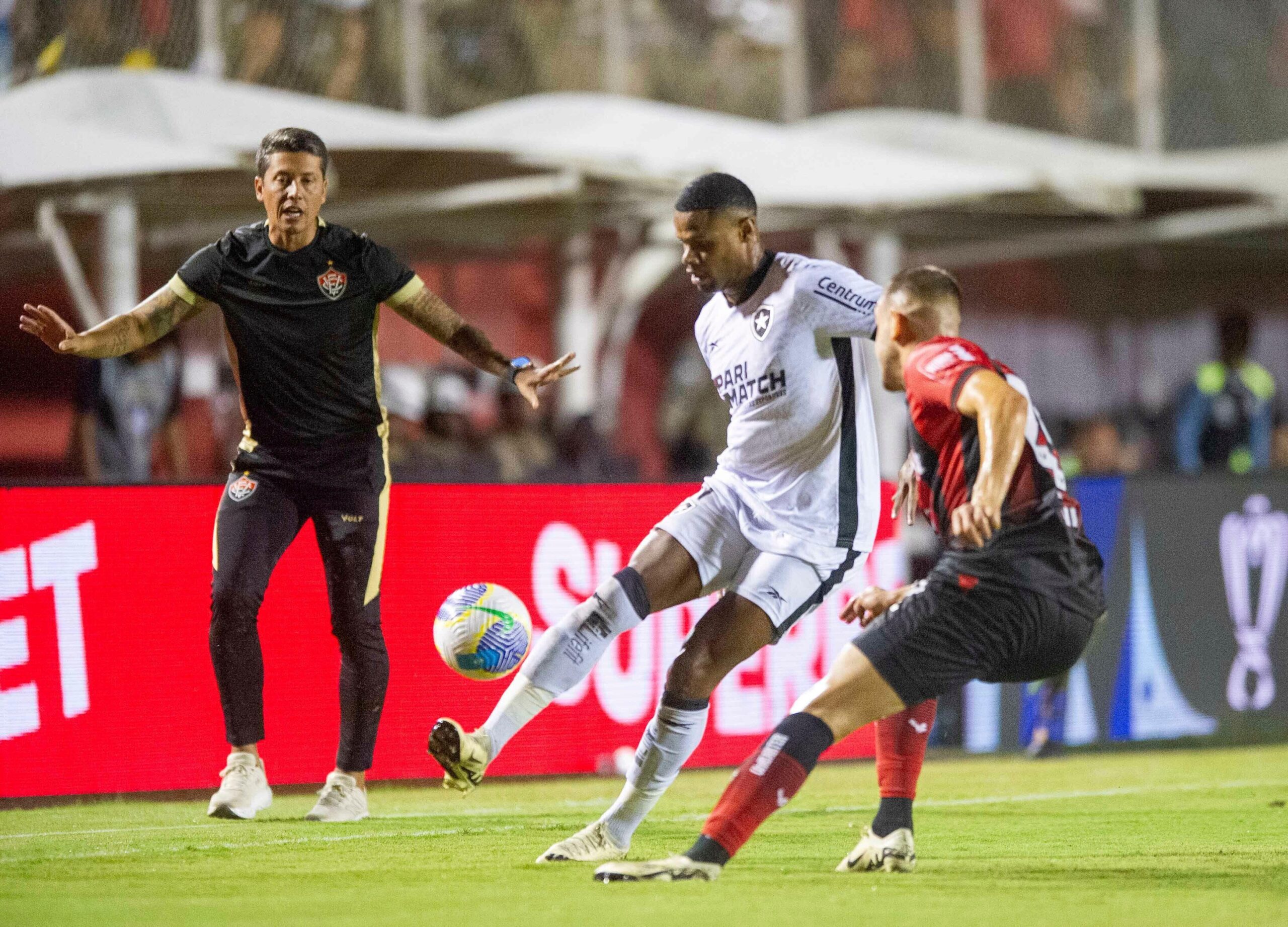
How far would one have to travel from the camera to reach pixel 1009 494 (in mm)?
5555

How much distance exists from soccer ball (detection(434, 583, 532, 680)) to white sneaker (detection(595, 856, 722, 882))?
1.50 metres

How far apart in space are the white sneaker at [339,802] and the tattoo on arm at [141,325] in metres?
1.81

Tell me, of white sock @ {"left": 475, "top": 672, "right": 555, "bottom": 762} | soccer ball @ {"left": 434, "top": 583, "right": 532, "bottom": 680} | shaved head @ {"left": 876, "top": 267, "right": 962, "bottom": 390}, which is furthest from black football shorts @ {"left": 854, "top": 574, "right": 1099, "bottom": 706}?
soccer ball @ {"left": 434, "top": 583, "right": 532, "bottom": 680}

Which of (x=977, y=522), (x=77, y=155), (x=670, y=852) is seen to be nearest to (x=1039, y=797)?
(x=670, y=852)

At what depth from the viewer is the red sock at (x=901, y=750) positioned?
241 inches

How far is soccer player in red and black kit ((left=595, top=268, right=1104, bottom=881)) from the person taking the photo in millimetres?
5410

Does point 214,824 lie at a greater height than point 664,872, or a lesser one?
lesser

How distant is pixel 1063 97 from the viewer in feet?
61.8

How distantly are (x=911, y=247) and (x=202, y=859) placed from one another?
48.5 ft

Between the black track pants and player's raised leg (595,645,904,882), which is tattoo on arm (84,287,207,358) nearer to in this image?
the black track pants

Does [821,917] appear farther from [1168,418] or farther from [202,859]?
[1168,418]

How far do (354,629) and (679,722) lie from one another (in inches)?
70.4

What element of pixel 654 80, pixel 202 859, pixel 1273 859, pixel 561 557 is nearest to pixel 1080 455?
pixel 654 80

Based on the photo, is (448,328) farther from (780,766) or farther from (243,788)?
(780,766)
